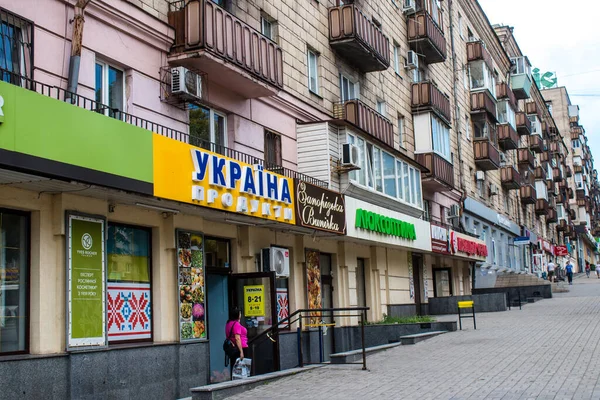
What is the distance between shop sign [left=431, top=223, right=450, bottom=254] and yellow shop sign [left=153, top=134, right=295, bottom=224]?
11835 millimetres

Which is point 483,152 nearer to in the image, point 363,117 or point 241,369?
point 363,117

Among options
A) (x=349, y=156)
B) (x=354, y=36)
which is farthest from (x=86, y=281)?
(x=354, y=36)

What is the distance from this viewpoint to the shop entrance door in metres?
15.1

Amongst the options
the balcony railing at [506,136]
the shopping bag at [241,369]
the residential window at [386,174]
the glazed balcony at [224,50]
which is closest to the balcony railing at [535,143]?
the balcony railing at [506,136]

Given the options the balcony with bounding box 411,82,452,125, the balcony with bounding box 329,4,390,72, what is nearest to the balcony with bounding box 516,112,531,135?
the balcony with bounding box 411,82,452,125

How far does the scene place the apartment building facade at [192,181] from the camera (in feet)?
33.9

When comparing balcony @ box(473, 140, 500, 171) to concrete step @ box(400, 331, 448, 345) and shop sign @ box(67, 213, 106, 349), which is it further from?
shop sign @ box(67, 213, 106, 349)

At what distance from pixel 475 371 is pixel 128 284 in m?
6.08

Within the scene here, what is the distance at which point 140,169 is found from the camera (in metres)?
10.9

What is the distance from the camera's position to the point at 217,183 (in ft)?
42.2

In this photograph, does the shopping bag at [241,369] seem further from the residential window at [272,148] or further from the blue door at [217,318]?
the residential window at [272,148]

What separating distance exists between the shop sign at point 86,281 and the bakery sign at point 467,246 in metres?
19.4

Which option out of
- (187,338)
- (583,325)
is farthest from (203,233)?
(583,325)

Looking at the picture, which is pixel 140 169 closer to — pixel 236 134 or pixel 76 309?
pixel 76 309
